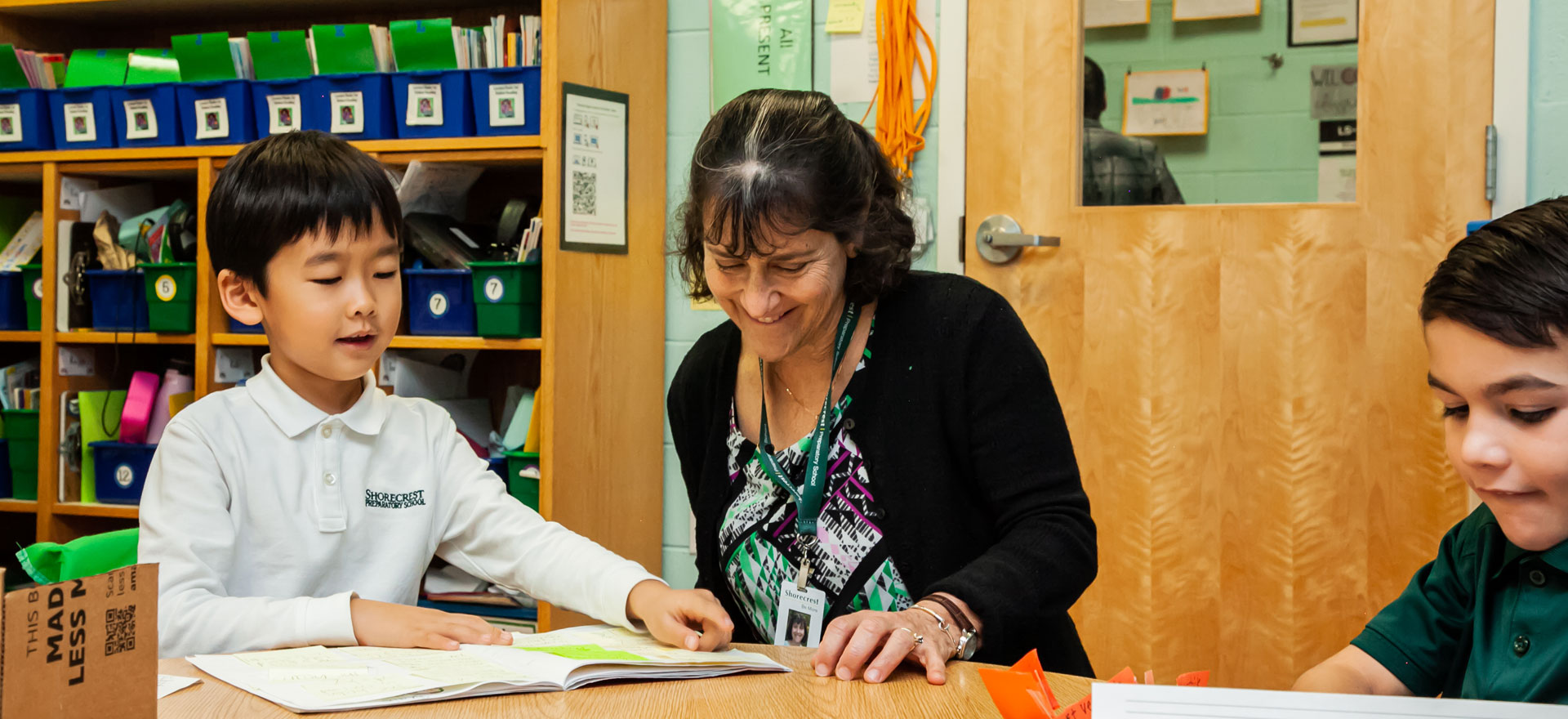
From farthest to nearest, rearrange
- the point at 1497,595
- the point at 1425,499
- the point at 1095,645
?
the point at 1095,645 → the point at 1425,499 → the point at 1497,595

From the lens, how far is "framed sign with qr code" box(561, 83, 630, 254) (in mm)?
2191

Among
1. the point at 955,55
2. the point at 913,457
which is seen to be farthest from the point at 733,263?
the point at 955,55

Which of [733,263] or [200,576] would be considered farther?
[733,263]

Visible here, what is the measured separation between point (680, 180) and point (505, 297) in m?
0.53

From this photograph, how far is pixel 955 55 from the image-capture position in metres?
2.30

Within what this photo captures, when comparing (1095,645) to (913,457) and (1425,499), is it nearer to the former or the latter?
(1425,499)

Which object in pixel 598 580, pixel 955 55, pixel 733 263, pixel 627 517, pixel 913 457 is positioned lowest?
pixel 627 517

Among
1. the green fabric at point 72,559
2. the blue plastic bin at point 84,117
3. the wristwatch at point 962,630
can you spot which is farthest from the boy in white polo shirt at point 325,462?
the blue plastic bin at point 84,117

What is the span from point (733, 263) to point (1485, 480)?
2.40 feet

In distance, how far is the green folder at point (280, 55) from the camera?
2365 mm

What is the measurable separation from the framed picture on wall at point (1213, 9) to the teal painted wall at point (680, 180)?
1.00 m

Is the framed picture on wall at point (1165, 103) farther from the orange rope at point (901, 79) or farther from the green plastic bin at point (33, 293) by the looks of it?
the green plastic bin at point (33, 293)

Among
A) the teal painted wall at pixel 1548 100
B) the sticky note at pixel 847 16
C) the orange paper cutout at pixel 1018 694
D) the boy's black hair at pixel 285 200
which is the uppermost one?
the sticky note at pixel 847 16

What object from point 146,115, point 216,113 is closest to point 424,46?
point 216,113
